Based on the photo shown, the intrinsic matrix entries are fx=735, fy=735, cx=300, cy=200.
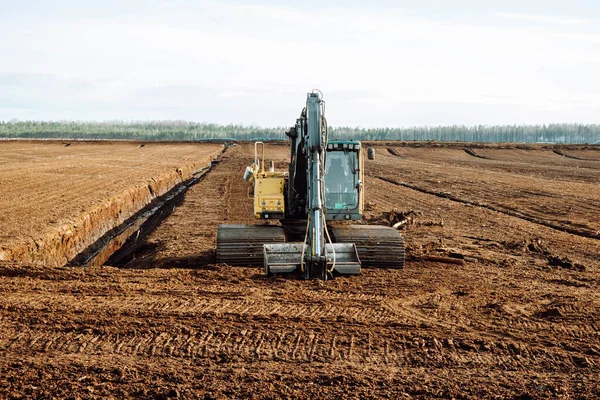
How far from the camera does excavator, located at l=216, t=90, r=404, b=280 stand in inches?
463

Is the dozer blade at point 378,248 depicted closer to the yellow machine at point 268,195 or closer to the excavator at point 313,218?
the excavator at point 313,218

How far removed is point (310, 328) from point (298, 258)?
3.32 meters

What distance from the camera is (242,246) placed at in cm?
1328

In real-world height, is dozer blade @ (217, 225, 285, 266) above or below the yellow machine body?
below

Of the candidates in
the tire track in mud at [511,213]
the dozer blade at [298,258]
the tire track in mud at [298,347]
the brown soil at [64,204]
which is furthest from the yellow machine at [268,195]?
the tire track in mud at [511,213]

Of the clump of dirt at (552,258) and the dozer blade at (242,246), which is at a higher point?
the dozer blade at (242,246)

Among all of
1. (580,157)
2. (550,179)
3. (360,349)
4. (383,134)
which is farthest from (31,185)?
(383,134)

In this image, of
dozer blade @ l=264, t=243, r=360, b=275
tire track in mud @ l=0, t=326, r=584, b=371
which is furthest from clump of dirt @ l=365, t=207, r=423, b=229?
tire track in mud @ l=0, t=326, r=584, b=371

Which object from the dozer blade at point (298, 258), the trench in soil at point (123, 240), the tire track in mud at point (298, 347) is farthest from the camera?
the trench in soil at point (123, 240)

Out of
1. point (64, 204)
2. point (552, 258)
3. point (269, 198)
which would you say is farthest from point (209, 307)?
point (64, 204)

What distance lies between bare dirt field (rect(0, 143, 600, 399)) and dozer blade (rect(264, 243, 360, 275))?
310mm

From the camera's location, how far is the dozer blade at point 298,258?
1198cm

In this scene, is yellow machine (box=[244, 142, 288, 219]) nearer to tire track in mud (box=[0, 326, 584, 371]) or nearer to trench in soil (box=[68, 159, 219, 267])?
trench in soil (box=[68, 159, 219, 267])

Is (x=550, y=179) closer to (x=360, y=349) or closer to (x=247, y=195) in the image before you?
(x=247, y=195)
